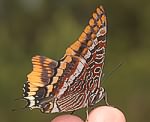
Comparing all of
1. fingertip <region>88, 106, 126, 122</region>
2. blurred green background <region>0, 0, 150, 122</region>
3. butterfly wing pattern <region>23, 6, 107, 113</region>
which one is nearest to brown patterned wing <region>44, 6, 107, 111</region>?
butterfly wing pattern <region>23, 6, 107, 113</region>

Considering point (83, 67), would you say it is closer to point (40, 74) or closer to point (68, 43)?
point (40, 74)

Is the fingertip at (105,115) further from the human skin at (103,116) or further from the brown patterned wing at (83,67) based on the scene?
the brown patterned wing at (83,67)

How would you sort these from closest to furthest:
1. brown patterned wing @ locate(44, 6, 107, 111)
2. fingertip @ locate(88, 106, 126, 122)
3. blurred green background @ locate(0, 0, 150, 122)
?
fingertip @ locate(88, 106, 126, 122)
brown patterned wing @ locate(44, 6, 107, 111)
blurred green background @ locate(0, 0, 150, 122)

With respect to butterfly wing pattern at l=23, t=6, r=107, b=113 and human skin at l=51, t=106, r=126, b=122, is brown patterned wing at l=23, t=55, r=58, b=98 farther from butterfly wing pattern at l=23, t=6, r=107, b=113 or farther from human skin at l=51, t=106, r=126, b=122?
human skin at l=51, t=106, r=126, b=122

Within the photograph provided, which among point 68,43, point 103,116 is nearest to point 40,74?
point 103,116

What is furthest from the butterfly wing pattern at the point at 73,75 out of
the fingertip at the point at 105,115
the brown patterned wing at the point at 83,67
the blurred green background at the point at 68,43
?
the blurred green background at the point at 68,43
